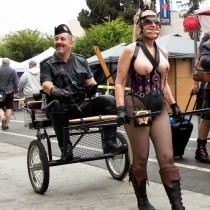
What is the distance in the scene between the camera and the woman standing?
4.16m

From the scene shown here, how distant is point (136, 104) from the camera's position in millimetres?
4254

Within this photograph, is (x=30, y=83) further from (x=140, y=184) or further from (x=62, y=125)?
(x=140, y=184)

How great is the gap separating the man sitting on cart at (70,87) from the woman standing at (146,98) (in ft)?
3.50

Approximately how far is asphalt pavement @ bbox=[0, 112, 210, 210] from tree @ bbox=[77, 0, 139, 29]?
40.0 meters

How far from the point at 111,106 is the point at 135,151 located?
1301mm

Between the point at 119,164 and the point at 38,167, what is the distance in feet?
3.28

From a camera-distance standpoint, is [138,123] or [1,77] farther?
[1,77]

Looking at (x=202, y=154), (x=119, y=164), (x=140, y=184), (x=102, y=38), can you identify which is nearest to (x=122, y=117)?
(x=140, y=184)

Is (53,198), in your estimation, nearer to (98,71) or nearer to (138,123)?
(138,123)

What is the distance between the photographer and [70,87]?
5547 mm

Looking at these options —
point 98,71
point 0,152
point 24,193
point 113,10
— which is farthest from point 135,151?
point 113,10

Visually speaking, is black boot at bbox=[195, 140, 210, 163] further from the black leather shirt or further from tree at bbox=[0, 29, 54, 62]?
tree at bbox=[0, 29, 54, 62]

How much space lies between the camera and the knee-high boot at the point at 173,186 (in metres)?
4.02

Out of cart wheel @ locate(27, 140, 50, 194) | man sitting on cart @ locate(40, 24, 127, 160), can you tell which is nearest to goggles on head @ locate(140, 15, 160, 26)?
man sitting on cart @ locate(40, 24, 127, 160)
